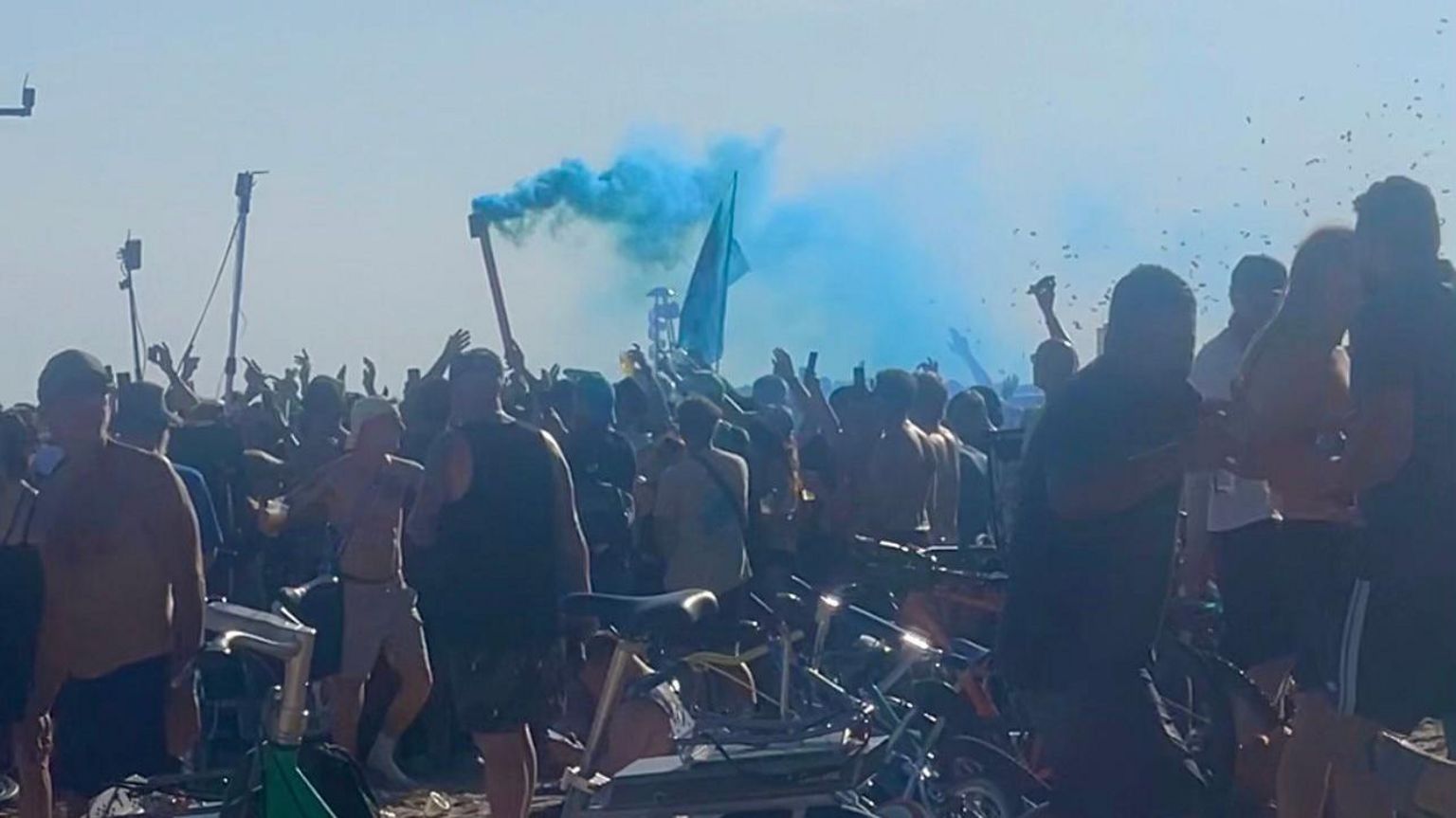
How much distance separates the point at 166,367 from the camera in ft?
57.9

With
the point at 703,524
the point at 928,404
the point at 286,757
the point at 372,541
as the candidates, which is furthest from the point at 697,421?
the point at 286,757

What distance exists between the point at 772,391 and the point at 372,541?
5226mm

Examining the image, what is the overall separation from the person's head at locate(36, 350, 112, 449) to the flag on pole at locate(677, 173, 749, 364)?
38.5ft

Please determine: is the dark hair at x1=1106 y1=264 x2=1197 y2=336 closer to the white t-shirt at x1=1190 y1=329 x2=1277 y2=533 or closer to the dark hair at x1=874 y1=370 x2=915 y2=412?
the white t-shirt at x1=1190 y1=329 x2=1277 y2=533

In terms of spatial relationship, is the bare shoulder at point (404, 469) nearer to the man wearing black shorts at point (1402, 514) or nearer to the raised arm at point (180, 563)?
the raised arm at point (180, 563)

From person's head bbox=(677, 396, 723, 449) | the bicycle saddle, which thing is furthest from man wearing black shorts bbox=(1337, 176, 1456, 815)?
person's head bbox=(677, 396, 723, 449)

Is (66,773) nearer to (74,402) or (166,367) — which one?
(74,402)

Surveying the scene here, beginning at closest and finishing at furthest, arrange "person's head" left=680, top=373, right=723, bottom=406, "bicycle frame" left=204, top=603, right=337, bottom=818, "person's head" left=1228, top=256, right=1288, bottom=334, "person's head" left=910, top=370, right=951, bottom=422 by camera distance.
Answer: "bicycle frame" left=204, top=603, right=337, bottom=818 < "person's head" left=1228, top=256, right=1288, bottom=334 < "person's head" left=910, top=370, right=951, bottom=422 < "person's head" left=680, top=373, right=723, bottom=406

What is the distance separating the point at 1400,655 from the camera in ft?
20.1

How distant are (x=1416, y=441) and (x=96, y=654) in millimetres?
4256

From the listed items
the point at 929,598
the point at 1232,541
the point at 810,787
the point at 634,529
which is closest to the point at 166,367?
the point at 634,529

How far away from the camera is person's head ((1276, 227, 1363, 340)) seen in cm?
701

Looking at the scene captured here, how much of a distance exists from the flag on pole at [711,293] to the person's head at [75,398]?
11.7 m

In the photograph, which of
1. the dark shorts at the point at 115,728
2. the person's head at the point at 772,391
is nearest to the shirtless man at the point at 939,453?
the person's head at the point at 772,391
